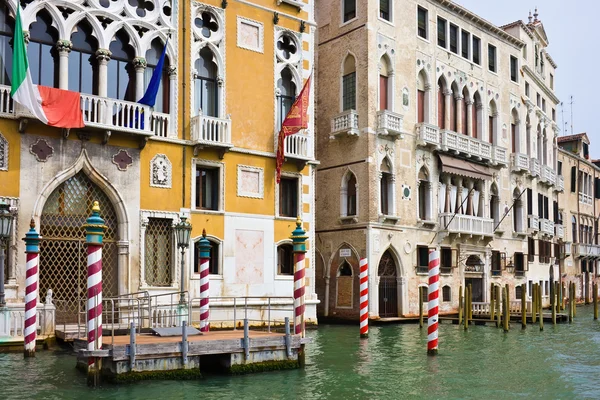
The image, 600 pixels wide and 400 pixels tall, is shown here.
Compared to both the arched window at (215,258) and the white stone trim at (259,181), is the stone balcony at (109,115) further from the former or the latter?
the arched window at (215,258)

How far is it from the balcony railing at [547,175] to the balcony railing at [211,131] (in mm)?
21276

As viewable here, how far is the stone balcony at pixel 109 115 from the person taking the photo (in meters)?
16.4

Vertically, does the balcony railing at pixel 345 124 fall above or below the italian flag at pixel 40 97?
above

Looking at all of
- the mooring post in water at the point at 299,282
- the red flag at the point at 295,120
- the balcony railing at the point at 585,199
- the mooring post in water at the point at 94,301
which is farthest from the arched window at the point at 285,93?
the balcony railing at the point at 585,199

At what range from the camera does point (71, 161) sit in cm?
1728

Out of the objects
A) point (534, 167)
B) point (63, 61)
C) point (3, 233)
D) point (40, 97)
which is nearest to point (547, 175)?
point (534, 167)

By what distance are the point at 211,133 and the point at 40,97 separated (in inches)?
184

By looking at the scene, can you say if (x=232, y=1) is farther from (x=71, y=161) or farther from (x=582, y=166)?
(x=582, y=166)

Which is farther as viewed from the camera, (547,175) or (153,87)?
(547,175)

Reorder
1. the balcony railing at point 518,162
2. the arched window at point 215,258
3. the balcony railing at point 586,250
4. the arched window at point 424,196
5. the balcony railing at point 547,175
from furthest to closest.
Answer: the balcony railing at point 586,250, the balcony railing at point 547,175, the balcony railing at point 518,162, the arched window at point 424,196, the arched window at point 215,258

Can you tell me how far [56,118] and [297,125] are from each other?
6805mm

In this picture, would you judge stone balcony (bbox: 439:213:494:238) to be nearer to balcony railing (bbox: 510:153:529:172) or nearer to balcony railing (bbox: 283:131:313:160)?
balcony railing (bbox: 510:153:529:172)

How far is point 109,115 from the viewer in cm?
1752

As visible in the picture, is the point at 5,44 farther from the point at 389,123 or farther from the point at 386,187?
the point at 386,187
